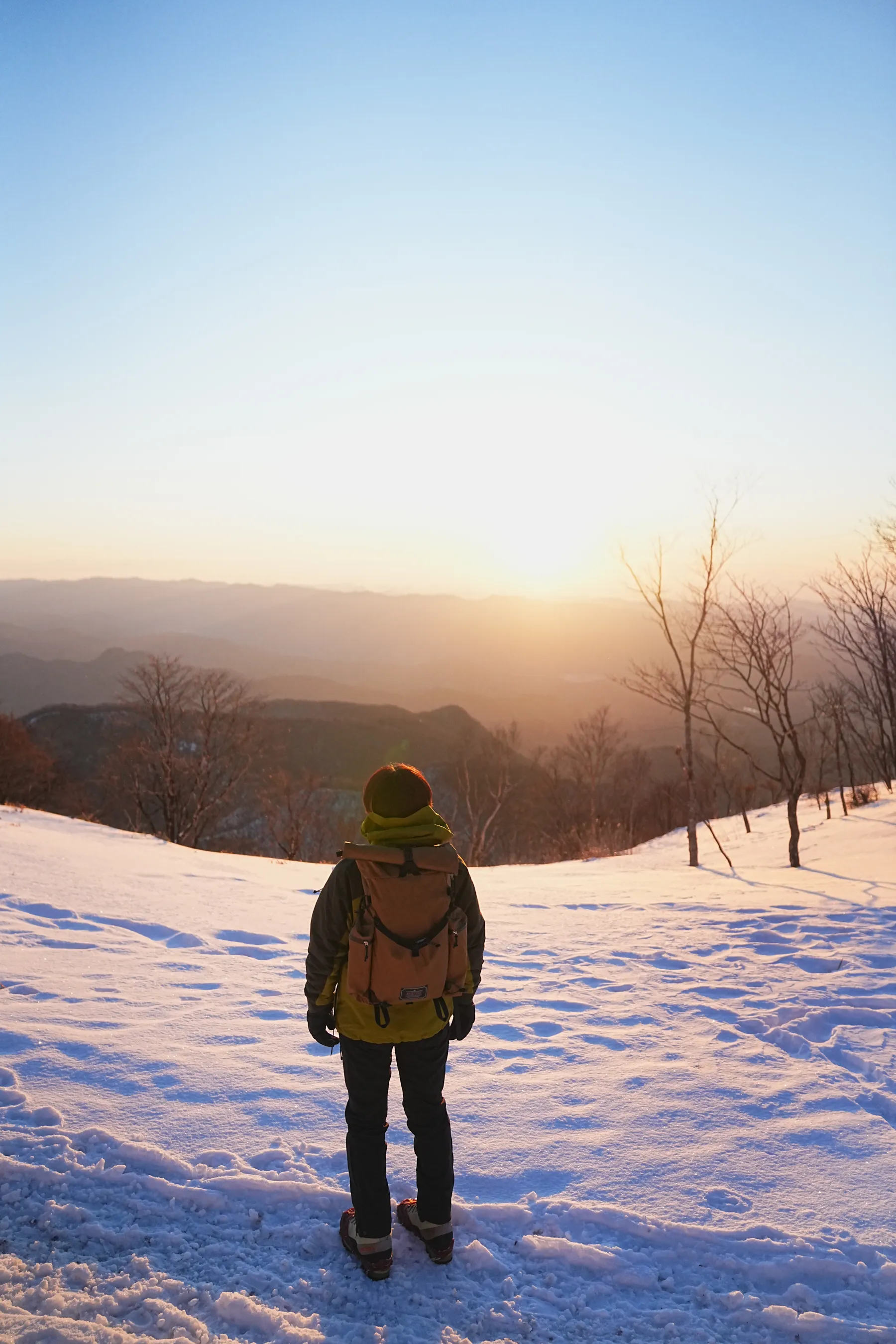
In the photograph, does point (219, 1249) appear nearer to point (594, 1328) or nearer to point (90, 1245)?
point (90, 1245)

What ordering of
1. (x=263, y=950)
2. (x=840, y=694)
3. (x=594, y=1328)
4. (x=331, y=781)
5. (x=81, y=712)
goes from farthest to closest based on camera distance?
(x=81, y=712) < (x=331, y=781) < (x=840, y=694) < (x=263, y=950) < (x=594, y=1328)

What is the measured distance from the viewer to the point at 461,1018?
2.74 m

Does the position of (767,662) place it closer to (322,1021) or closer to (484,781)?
(322,1021)

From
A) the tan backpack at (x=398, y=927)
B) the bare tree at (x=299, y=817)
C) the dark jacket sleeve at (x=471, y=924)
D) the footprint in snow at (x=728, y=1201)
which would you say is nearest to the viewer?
the tan backpack at (x=398, y=927)

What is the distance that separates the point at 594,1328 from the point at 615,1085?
1.52 meters

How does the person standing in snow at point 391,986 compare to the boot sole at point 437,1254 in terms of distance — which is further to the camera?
the boot sole at point 437,1254

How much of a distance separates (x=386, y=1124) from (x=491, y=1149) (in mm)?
923

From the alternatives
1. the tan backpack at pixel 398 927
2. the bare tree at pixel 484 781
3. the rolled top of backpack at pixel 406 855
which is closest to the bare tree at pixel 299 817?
the bare tree at pixel 484 781

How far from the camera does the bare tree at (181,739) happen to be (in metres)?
24.5

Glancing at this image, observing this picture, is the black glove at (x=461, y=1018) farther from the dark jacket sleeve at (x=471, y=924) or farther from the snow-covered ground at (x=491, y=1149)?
the snow-covered ground at (x=491, y=1149)

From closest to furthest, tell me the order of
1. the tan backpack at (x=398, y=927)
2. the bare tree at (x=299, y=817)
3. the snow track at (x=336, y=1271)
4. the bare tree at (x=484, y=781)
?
the snow track at (x=336, y=1271)
the tan backpack at (x=398, y=927)
the bare tree at (x=299, y=817)
the bare tree at (x=484, y=781)

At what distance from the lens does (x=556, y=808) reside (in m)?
38.4

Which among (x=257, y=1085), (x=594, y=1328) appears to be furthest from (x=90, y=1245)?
(x=594, y=1328)

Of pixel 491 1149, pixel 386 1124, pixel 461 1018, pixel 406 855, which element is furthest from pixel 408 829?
pixel 491 1149
